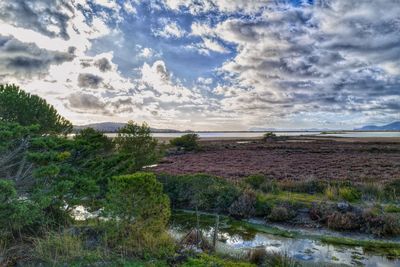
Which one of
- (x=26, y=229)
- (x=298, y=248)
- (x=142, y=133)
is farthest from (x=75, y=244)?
(x=142, y=133)

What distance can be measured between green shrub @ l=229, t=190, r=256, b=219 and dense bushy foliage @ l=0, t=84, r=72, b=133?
33.9 feet

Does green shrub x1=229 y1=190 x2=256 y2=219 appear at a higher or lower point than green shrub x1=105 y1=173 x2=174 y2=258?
lower

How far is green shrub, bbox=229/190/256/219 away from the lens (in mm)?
18359

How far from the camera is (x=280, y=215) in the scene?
1725 cm

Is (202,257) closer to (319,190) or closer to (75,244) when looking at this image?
(75,244)

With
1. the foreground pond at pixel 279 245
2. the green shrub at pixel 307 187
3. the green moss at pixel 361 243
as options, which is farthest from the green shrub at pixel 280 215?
the green shrub at pixel 307 187

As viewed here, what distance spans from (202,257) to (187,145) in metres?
53.2

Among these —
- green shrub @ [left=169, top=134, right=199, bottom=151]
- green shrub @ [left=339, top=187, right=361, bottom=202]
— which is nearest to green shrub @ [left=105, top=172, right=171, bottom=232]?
green shrub @ [left=339, top=187, right=361, bottom=202]

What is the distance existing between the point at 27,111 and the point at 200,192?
36.0 ft

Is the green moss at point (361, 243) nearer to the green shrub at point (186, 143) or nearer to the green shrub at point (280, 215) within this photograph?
the green shrub at point (280, 215)

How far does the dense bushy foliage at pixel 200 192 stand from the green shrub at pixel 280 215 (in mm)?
2717

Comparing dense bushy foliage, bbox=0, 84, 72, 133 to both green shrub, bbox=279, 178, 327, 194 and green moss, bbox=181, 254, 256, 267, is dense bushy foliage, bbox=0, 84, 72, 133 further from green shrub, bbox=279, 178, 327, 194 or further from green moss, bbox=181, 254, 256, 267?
green shrub, bbox=279, 178, 327, 194

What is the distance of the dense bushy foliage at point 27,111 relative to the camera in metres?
13.7

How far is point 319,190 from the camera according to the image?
22000 millimetres
